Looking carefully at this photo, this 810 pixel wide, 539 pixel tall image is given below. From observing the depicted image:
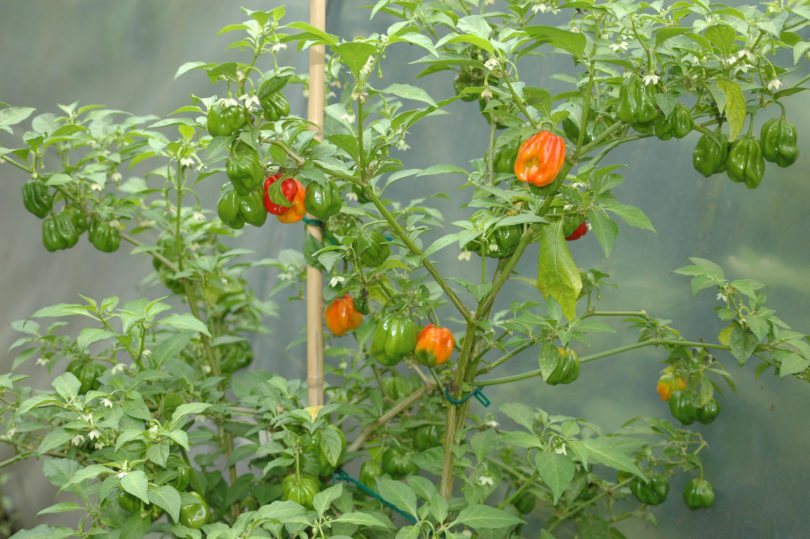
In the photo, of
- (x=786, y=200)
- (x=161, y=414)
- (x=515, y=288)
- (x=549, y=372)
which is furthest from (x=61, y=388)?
(x=786, y=200)

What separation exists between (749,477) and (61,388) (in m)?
1.71

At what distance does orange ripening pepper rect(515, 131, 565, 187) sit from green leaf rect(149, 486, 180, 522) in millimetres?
840

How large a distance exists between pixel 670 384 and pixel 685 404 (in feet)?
0.30

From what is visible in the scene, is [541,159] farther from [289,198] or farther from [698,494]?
[698,494]

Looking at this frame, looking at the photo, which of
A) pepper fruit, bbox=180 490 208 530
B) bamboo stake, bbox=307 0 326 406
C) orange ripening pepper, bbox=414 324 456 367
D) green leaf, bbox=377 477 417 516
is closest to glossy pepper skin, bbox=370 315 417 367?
orange ripening pepper, bbox=414 324 456 367

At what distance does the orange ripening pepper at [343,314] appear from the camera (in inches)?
67.5

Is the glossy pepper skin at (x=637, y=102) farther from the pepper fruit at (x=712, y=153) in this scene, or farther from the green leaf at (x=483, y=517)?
the green leaf at (x=483, y=517)

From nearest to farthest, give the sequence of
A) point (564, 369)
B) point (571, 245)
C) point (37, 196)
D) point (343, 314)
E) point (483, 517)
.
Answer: point (483, 517) → point (564, 369) → point (37, 196) → point (343, 314) → point (571, 245)

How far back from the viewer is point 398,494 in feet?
4.50

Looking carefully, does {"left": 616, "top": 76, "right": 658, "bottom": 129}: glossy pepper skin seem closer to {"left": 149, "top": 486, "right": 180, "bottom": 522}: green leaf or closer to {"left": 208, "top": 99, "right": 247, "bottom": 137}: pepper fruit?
{"left": 208, "top": 99, "right": 247, "bottom": 137}: pepper fruit

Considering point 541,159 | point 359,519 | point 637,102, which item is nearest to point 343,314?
point 359,519

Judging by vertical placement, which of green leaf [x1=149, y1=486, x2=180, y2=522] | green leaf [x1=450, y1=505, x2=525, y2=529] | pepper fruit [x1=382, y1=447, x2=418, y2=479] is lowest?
pepper fruit [x1=382, y1=447, x2=418, y2=479]

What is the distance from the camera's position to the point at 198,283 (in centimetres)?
203

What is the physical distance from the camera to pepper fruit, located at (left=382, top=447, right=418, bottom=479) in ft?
5.40
